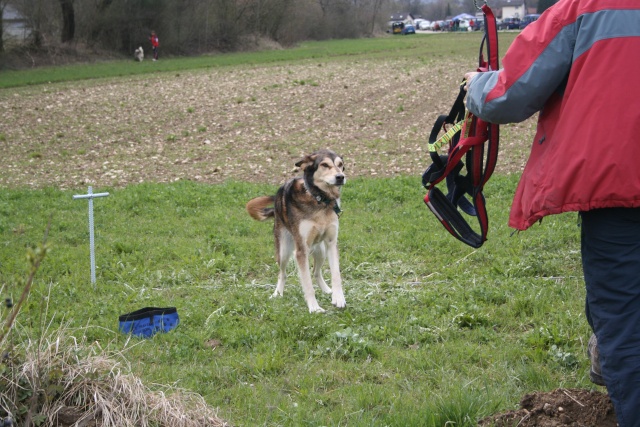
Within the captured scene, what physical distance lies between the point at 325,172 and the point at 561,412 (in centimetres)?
389

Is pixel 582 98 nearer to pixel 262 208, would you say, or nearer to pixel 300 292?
pixel 300 292

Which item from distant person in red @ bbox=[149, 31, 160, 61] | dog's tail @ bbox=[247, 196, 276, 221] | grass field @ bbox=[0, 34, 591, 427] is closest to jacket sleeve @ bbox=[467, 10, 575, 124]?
grass field @ bbox=[0, 34, 591, 427]

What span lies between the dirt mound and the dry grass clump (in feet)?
5.25

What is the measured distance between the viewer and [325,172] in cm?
742

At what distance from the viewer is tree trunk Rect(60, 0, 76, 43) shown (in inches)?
1804

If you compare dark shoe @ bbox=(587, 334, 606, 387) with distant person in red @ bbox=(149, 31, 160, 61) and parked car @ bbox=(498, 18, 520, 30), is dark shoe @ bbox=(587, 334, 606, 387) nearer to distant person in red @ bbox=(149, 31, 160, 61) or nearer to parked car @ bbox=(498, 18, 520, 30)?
distant person in red @ bbox=(149, 31, 160, 61)

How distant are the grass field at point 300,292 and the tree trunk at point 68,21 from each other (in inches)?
1240

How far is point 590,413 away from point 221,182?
10898 mm

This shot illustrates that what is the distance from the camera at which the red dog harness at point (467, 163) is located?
4.24 meters

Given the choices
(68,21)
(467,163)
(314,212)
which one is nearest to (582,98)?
(467,163)

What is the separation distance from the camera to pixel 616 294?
3.49 metres

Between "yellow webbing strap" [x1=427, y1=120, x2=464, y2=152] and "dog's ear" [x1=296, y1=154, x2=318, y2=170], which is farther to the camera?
"dog's ear" [x1=296, y1=154, x2=318, y2=170]

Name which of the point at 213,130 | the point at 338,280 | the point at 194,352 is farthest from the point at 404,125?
the point at 194,352

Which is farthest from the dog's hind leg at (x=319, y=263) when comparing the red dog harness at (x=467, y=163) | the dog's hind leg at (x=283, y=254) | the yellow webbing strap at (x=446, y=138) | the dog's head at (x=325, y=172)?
the yellow webbing strap at (x=446, y=138)
